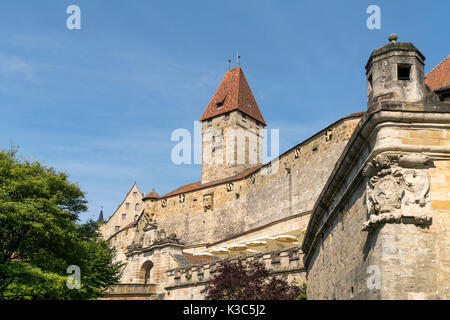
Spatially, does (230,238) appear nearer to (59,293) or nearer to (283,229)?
(283,229)

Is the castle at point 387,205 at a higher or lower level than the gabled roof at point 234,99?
lower

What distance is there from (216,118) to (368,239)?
203 feet

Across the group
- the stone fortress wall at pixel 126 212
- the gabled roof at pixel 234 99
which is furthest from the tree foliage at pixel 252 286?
the stone fortress wall at pixel 126 212

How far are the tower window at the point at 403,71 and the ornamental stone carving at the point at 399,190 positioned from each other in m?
1.53

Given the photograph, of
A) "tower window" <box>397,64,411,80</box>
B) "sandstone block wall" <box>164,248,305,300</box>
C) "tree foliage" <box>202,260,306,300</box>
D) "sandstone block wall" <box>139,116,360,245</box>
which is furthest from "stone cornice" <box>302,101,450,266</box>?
"sandstone block wall" <box>139,116,360,245</box>

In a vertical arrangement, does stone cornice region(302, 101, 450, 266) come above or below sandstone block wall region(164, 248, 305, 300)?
above

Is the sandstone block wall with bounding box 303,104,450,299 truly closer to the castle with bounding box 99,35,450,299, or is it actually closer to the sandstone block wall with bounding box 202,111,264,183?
the castle with bounding box 99,35,450,299

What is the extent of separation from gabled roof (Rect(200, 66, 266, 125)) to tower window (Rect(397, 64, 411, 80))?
58.9m

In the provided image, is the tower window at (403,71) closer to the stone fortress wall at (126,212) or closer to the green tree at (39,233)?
the green tree at (39,233)

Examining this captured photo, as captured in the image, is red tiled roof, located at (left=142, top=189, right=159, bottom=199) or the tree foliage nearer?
the tree foliage

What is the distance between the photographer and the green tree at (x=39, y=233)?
74.1ft

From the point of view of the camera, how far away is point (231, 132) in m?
66.6

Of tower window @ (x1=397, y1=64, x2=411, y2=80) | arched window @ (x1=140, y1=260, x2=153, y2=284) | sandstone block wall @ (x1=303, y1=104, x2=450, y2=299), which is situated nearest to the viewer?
sandstone block wall @ (x1=303, y1=104, x2=450, y2=299)

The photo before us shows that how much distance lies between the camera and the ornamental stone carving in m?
7.04
